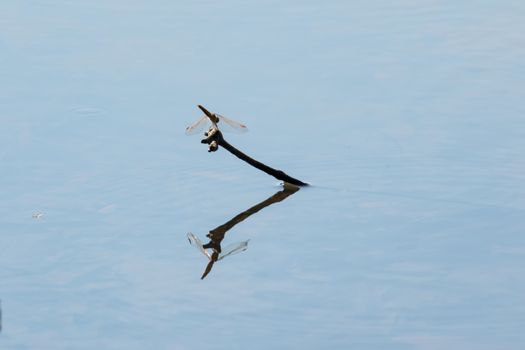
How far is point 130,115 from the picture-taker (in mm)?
5605

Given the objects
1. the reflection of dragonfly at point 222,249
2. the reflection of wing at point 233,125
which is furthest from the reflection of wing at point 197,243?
the reflection of wing at point 233,125

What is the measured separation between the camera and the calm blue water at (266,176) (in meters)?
4.04

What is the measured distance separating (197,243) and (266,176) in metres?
0.64

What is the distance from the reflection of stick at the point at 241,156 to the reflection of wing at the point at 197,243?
0.35 m

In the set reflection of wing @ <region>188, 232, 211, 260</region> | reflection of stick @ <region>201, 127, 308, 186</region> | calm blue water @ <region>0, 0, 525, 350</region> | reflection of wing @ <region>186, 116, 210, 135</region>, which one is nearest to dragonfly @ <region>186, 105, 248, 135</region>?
reflection of wing @ <region>186, 116, 210, 135</region>

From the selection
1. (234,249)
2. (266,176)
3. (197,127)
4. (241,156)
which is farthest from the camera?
(266,176)

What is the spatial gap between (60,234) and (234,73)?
1.63 m

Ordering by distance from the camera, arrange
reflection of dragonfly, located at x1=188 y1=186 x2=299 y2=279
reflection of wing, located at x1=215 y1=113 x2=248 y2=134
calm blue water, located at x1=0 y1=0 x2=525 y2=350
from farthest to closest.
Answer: reflection of wing, located at x1=215 y1=113 x2=248 y2=134 → reflection of dragonfly, located at x1=188 y1=186 x2=299 y2=279 → calm blue water, located at x1=0 y1=0 x2=525 y2=350

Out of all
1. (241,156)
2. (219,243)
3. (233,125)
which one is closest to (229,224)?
(219,243)

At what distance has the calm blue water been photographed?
404 cm

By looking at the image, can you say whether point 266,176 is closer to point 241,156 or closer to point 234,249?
point 241,156

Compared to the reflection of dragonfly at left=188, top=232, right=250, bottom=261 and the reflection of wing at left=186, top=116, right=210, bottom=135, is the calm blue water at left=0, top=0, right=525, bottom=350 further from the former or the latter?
the reflection of wing at left=186, top=116, right=210, bottom=135

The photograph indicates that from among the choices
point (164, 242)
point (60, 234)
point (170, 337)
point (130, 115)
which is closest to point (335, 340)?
point (170, 337)

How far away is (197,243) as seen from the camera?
4559 mm
